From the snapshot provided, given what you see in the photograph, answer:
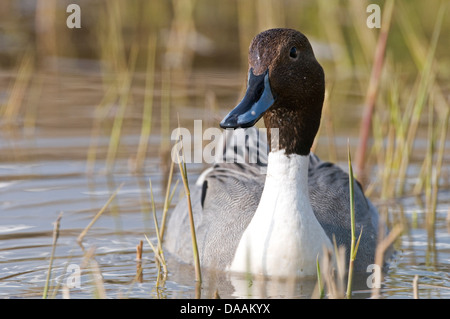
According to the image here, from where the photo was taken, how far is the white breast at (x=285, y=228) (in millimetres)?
5273

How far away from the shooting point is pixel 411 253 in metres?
6.23

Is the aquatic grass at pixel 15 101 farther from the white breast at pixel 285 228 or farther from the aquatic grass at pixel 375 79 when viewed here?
the white breast at pixel 285 228

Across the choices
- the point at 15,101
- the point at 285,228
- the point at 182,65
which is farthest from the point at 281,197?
the point at 182,65

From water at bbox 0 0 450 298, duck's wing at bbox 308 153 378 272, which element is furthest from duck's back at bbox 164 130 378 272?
water at bbox 0 0 450 298

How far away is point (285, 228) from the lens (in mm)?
5273

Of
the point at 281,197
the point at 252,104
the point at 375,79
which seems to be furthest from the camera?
the point at 375,79

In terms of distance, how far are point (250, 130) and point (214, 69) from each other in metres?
4.77

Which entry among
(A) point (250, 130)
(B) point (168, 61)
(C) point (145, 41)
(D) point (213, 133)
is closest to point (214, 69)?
(B) point (168, 61)

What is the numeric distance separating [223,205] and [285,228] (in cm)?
85

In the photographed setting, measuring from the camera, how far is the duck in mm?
5137

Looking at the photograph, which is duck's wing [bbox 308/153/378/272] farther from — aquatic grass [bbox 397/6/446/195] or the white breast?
aquatic grass [bbox 397/6/446/195]

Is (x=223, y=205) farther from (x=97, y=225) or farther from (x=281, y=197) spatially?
(x=97, y=225)

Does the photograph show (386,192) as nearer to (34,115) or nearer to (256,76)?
(256,76)

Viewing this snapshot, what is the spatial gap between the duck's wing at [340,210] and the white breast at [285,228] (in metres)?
0.36
